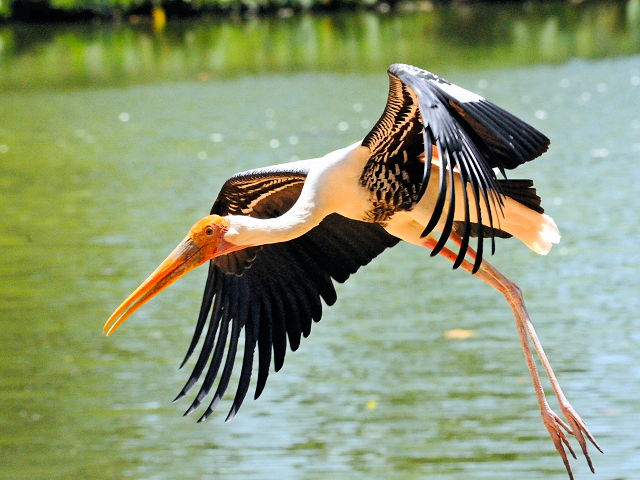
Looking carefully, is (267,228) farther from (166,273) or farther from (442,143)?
(442,143)

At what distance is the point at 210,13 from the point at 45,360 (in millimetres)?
28258

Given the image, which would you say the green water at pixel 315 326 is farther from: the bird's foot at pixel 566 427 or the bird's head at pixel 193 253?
the bird's head at pixel 193 253

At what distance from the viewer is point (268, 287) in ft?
24.0

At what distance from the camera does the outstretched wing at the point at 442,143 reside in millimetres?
5277

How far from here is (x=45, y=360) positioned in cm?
1069

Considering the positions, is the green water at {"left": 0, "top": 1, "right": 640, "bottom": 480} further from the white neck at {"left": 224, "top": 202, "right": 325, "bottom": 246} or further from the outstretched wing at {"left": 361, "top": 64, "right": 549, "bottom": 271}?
the white neck at {"left": 224, "top": 202, "right": 325, "bottom": 246}

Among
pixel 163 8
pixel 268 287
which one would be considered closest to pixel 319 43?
pixel 163 8

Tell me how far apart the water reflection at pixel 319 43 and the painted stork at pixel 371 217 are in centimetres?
1633

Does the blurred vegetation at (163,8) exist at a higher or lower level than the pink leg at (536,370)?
lower

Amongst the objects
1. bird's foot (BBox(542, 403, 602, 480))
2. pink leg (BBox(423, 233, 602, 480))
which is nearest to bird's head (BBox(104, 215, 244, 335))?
pink leg (BBox(423, 233, 602, 480))

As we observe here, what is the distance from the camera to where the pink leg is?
20.9 ft

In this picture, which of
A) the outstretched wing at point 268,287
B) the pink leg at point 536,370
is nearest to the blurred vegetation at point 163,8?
the outstretched wing at point 268,287

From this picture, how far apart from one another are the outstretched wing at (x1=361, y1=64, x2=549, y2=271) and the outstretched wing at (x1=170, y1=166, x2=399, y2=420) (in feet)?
2.63

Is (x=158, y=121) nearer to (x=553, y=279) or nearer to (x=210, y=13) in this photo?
(x=553, y=279)
